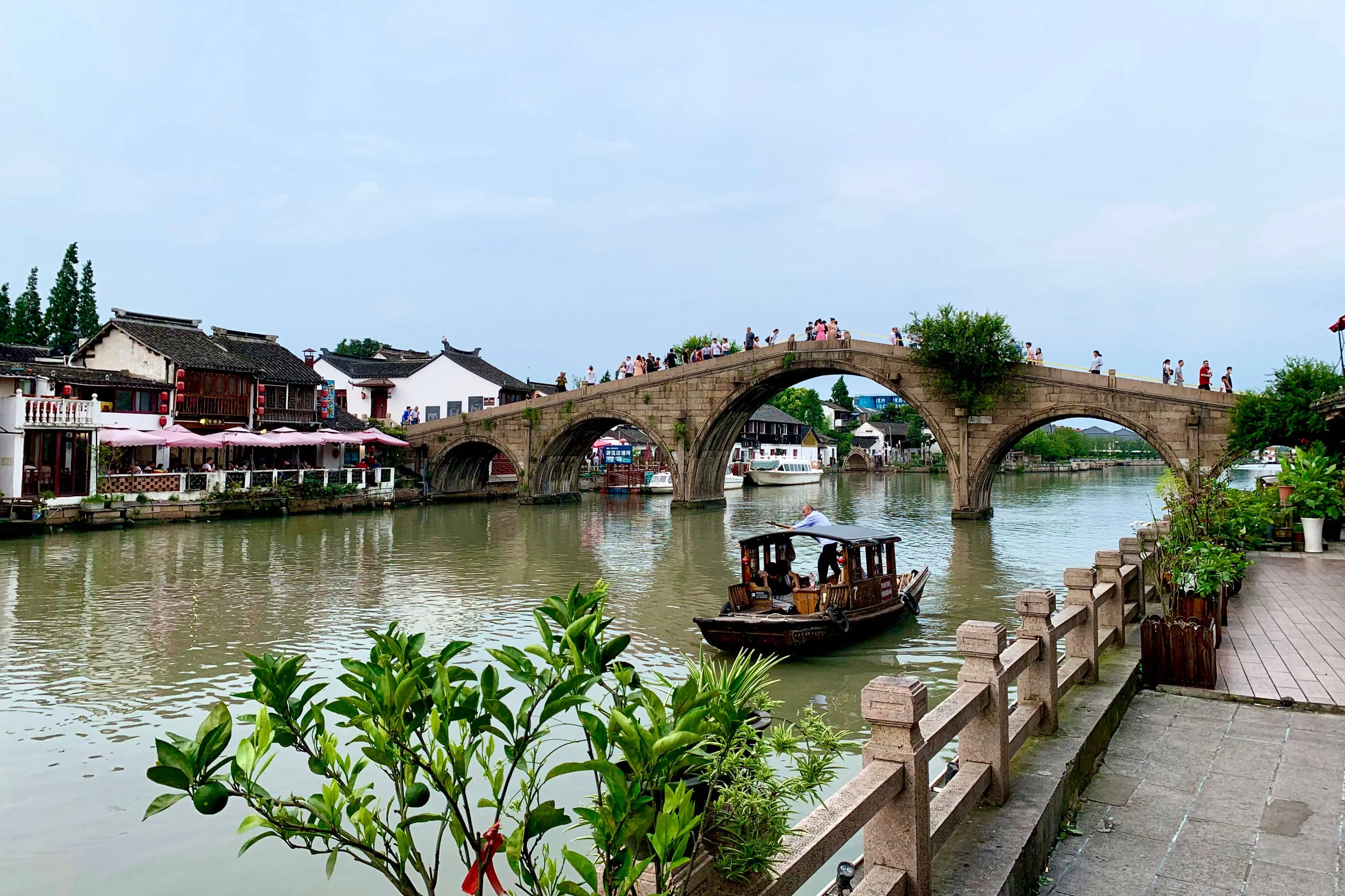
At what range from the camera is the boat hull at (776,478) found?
5625cm

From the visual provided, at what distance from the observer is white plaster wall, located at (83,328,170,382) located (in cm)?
3038

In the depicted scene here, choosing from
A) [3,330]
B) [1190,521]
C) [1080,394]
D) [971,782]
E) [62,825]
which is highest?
[3,330]

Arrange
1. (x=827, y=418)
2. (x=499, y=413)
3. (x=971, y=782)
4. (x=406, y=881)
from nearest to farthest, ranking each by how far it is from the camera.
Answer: (x=406, y=881)
(x=971, y=782)
(x=499, y=413)
(x=827, y=418)

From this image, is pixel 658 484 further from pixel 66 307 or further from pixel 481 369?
pixel 66 307

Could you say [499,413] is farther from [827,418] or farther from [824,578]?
[827,418]

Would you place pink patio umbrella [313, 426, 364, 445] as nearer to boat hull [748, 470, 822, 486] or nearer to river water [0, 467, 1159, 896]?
river water [0, 467, 1159, 896]

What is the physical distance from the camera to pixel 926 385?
29.4 m

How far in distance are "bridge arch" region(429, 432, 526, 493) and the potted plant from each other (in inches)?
1082

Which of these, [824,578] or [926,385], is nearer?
[824,578]

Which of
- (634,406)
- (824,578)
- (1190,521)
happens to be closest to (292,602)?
(824,578)

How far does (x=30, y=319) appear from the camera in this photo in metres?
48.7

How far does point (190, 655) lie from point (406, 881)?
33.3 ft

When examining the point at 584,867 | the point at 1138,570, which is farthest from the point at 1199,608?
the point at 584,867

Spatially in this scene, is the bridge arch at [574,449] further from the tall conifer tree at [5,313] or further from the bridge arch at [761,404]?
the tall conifer tree at [5,313]
